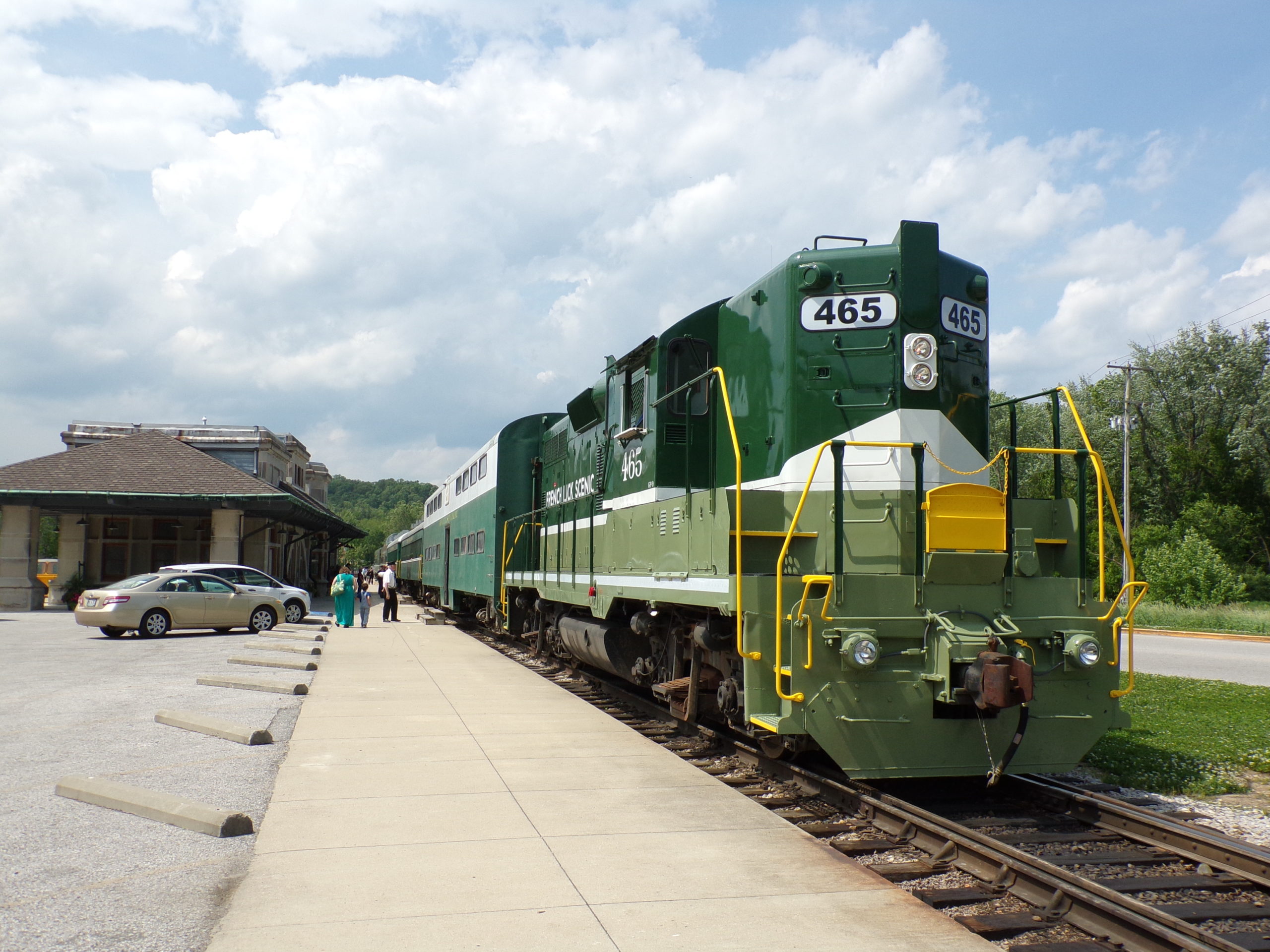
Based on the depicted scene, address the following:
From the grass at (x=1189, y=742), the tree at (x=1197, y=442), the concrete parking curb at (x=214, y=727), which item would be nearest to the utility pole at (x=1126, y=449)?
the tree at (x=1197, y=442)

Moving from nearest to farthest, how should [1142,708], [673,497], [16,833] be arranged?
[16,833], [673,497], [1142,708]

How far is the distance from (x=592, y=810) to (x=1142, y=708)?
7.07 m

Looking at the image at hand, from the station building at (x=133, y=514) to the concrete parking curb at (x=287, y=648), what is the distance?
417 inches

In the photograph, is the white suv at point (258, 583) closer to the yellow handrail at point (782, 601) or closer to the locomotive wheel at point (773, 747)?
the locomotive wheel at point (773, 747)

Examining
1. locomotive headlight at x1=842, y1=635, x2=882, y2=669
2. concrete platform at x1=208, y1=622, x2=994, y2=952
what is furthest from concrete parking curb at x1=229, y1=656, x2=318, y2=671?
locomotive headlight at x1=842, y1=635, x2=882, y2=669

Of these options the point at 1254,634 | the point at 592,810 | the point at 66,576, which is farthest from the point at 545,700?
Result: the point at 66,576

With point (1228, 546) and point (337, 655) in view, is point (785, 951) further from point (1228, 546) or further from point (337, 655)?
point (1228, 546)

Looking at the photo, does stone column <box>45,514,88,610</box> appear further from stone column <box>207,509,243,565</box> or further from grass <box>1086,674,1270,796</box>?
grass <box>1086,674,1270,796</box>

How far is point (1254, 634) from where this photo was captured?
2514 centimetres

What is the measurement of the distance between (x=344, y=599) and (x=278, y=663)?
30.7ft

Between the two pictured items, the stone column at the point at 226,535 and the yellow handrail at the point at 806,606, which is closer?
the yellow handrail at the point at 806,606

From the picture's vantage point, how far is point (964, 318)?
6773 millimetres

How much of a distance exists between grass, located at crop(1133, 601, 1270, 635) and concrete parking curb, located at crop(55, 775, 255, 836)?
25.4 metres

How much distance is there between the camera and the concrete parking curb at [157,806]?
5.25 m
